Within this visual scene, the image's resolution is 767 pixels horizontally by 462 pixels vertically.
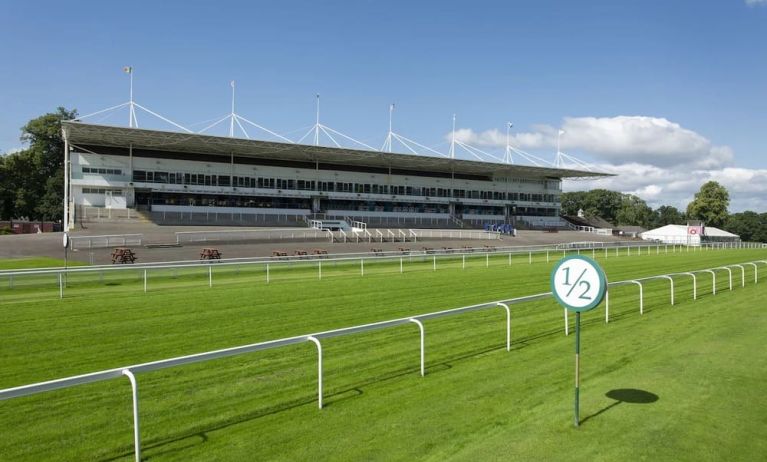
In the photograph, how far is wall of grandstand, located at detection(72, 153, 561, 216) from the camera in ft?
173

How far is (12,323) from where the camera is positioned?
420 inches

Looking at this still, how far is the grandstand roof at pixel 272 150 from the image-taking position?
5006 cm

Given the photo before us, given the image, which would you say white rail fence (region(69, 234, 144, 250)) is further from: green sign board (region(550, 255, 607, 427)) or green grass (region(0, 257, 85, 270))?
green sign board (region(550, 255, 607, 427))

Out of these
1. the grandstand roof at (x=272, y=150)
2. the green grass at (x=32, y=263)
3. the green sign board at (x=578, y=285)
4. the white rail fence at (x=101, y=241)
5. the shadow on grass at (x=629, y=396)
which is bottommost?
the green grass at (x=32, y=263)

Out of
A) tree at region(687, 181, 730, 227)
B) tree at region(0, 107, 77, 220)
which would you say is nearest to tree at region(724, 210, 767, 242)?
tree at region(687, 181, 730, 227)

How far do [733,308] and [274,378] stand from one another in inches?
429

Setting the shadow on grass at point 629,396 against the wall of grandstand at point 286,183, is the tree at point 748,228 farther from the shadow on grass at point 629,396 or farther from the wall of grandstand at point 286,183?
the shadow on grass at point 629,396

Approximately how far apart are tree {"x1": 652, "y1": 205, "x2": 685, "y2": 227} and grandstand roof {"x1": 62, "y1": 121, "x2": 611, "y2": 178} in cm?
7758

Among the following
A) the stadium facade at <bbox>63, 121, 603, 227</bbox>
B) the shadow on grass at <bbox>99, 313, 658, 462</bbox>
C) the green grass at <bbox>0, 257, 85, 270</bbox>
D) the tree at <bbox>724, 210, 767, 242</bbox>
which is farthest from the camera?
the tree at <bbox>724, 210, 767, 242</bbox>

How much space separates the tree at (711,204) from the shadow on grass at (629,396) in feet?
343

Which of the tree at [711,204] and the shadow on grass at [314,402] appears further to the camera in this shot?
the tree at [711,204]

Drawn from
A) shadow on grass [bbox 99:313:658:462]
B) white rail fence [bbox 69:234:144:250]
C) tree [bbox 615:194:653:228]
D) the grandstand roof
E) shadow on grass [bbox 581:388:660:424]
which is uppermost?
the grandstand roof

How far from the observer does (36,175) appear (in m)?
69.7

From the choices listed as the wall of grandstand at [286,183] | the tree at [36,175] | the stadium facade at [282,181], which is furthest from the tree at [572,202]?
the tree at [36,175]
